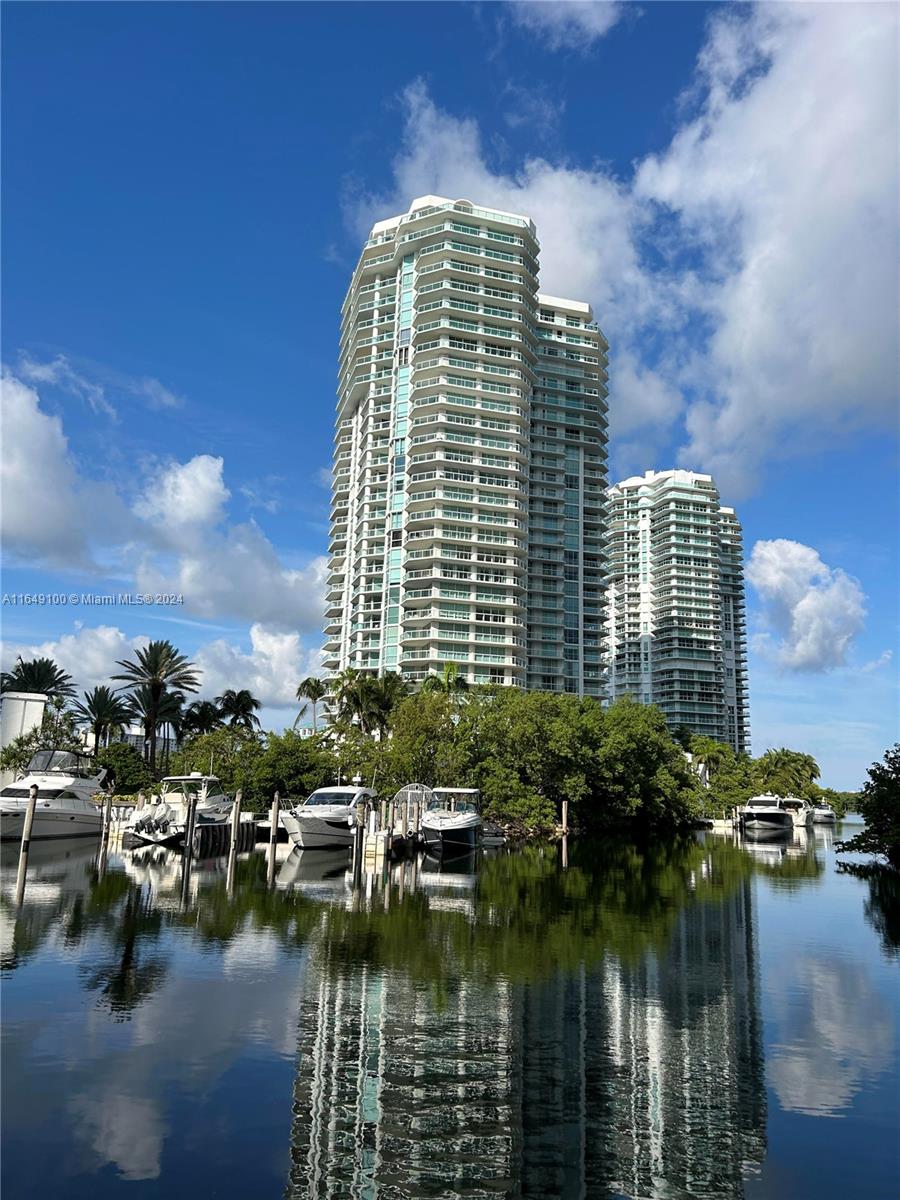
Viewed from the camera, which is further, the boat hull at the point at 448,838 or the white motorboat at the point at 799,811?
the white motorboat at the point at 799,811

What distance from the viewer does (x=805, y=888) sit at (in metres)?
40.1

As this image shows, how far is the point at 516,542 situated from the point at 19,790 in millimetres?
70746

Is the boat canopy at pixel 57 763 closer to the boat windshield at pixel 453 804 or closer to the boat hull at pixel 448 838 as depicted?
the boat windshield at pixel 453 804

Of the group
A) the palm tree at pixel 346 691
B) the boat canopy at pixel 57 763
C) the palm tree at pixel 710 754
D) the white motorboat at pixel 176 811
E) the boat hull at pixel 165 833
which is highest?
the palm tree at pixel 346 691

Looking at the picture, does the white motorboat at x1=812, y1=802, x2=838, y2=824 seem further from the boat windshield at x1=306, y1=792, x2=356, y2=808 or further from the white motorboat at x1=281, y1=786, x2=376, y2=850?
the white motorboat at x1=281, y1=786, x2=376, y2=850

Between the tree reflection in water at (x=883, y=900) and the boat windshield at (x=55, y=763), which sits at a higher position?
the boat windshield at (x=55, y=763)

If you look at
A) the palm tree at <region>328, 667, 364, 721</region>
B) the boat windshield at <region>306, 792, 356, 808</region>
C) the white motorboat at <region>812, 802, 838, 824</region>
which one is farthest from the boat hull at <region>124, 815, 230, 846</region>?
the white motorboat at <region>812, 802, 838, 824</region>

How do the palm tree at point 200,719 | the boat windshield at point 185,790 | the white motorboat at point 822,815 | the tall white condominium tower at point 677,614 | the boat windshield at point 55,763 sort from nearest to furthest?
1. the boat windshield at point 185,790
2. the boat windshield at point 55,763
3. the palm tree at point 200,719
4. the white motorboat at point 822,815
5. the tall white condominium tower at point 677,614

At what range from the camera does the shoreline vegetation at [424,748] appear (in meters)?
64.8

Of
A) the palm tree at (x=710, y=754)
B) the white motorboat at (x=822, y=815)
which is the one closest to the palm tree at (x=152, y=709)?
the palm tree at (x=710, y=754)

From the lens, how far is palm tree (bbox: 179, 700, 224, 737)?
92.5 m

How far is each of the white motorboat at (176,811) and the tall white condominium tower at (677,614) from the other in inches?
5123

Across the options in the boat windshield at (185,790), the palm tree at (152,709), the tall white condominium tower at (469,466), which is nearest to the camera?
the boat windshield at (185,790)

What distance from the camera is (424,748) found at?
65562 millimetres
